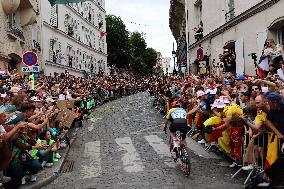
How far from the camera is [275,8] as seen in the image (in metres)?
16.7

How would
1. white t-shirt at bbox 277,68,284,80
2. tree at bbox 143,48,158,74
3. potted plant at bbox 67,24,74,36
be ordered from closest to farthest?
1. white t-shirt at bbox 277,68,284,80
2. potted plant at bbox 67,24,74,36
3. tree at bbox 143,48,158,74

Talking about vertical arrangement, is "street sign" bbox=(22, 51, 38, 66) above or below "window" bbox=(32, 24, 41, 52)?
A: below

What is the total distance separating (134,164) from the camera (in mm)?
11852

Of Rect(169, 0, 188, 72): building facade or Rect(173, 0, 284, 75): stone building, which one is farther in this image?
Rect(169, 0, 188, 72): building facade

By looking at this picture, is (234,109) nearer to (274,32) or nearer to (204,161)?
(204,161)

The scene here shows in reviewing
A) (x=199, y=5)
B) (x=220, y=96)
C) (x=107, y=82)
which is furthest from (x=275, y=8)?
(x=107, y=82)

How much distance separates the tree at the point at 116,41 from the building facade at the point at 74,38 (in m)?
8.09

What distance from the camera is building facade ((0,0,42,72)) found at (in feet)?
78.6

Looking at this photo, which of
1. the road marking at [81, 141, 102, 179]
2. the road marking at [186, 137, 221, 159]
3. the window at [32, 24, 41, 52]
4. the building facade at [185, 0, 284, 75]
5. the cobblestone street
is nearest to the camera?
the cobblestone street

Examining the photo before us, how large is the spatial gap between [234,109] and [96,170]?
3.72m

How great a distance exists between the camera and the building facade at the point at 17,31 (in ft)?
78.6

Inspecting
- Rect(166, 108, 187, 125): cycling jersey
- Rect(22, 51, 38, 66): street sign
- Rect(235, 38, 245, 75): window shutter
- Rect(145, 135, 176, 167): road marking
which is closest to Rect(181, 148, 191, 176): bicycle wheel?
Rect(166, 108, 187, 125): cycling jersey

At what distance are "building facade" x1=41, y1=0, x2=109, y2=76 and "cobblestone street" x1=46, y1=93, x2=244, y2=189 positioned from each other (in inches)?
706

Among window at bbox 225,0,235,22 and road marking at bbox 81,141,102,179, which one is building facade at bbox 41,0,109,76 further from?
road marking at bbox 81,141,102,179
